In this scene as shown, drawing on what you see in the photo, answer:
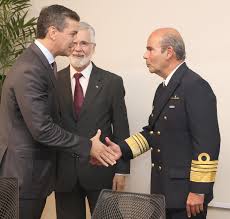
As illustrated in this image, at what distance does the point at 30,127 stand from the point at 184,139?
83cm

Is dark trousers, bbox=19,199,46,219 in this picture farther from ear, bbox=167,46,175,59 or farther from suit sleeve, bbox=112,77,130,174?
ear, bbox=167,46,175,59

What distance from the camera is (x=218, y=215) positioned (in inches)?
137

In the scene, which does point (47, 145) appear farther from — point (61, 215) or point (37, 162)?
point (61, 215)

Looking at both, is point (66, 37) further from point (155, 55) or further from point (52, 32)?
point (155, 55)

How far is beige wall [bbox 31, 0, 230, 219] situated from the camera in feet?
10.9

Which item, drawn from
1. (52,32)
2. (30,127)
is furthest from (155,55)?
(30,127)

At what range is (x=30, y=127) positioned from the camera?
7.30 ft

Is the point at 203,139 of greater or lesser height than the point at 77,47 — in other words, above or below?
below

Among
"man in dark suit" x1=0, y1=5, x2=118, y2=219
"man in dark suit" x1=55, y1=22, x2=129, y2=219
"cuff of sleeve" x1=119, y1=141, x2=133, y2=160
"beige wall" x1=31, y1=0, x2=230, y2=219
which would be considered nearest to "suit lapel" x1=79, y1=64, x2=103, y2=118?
"man in dark suit" x1=55, y1=22, x2=129, y2=219

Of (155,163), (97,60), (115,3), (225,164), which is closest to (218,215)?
(225,164)

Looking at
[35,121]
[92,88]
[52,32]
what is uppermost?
[52,32]

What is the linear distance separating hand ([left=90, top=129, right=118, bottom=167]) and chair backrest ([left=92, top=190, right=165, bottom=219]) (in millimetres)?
538

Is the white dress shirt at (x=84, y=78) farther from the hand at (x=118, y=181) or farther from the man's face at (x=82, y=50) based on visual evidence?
the hand at (x=118, y=181)

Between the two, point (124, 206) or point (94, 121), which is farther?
point (94, 121)
